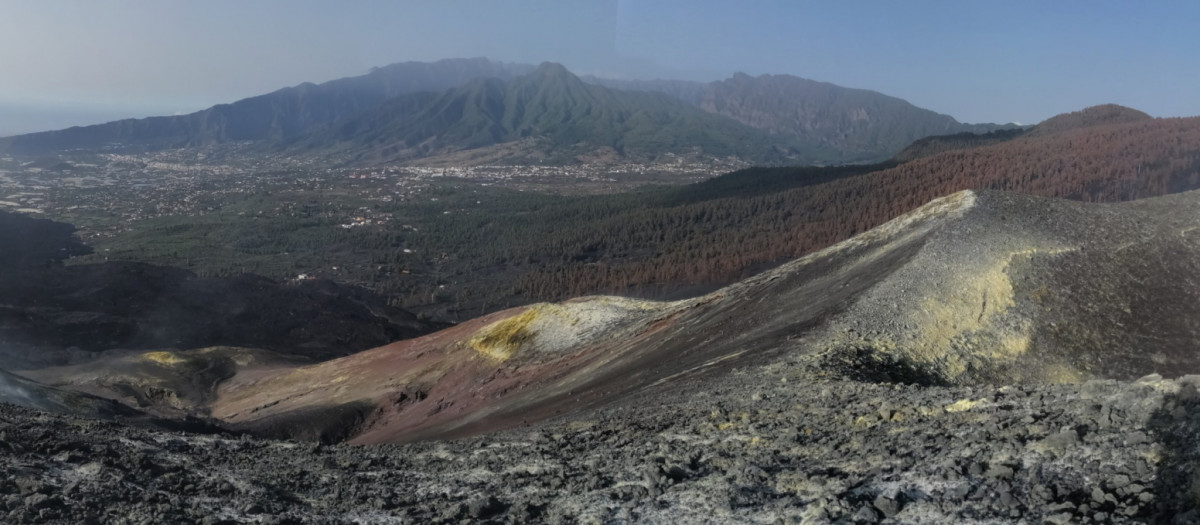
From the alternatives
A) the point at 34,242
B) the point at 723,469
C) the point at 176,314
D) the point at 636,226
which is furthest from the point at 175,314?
the point at 723,469

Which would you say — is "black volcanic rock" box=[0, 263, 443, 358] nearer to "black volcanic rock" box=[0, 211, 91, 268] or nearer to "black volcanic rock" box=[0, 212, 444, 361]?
"black volcanic rock" box=[0, 212, 444, 361]

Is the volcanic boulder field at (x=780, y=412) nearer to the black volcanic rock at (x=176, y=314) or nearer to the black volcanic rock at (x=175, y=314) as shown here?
the black volcanic rock at (x=175, y=314)

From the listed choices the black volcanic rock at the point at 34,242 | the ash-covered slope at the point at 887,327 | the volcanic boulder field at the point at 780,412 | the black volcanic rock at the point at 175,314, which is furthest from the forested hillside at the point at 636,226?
the volcanic boulder field at the point at 780,412

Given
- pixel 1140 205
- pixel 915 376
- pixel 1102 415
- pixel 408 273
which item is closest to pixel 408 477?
pixel 1102 415

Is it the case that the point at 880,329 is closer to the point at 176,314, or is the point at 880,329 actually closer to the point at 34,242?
the point at 176,314

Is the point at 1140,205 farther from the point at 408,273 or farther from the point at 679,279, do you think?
the point at 408,273

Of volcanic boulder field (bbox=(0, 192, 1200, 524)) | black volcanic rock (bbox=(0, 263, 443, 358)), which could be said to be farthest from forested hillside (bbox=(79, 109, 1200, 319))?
volcanic boulder field (bbox=(0, 192, 1200, 524))

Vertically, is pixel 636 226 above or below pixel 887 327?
below
